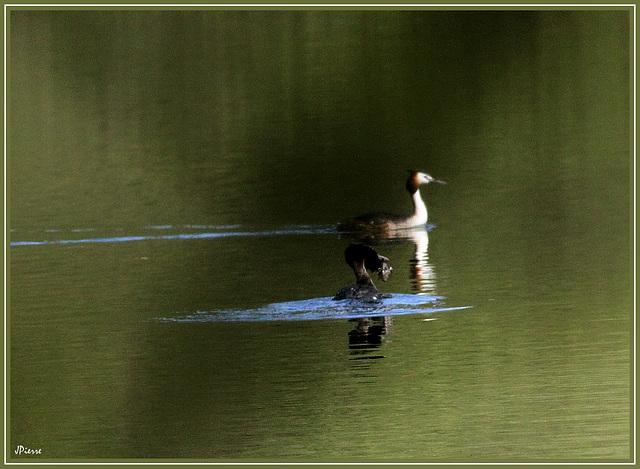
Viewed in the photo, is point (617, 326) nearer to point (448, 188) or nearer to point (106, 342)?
point (106, 342)

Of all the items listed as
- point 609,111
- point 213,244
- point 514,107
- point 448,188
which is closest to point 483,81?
point 514,107

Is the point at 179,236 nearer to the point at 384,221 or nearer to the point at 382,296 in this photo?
the point at 384,221

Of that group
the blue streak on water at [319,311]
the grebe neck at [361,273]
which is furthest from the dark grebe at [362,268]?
the blue streak on water at [319,311]

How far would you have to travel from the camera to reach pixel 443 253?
21.4 metres

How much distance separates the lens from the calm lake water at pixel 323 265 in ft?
42.2

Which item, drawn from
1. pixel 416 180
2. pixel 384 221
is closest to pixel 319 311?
pixel 384 221

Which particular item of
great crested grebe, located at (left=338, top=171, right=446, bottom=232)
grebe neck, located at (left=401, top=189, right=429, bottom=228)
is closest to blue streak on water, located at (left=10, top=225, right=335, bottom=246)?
great crested grebe, located at (left=338, top=171, right=446, bottom=232)

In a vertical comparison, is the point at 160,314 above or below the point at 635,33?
below

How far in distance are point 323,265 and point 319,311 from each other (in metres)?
3.78

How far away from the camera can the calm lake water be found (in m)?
12.9

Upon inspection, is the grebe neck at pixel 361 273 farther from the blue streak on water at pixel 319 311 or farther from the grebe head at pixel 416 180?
the grebe head at pixel 416 180

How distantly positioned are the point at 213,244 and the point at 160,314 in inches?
229

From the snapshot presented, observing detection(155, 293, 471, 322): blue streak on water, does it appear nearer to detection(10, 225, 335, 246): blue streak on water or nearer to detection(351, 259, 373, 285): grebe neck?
detection(351, 259, 373, 285): grebe neck

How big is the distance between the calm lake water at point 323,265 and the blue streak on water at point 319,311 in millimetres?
41
